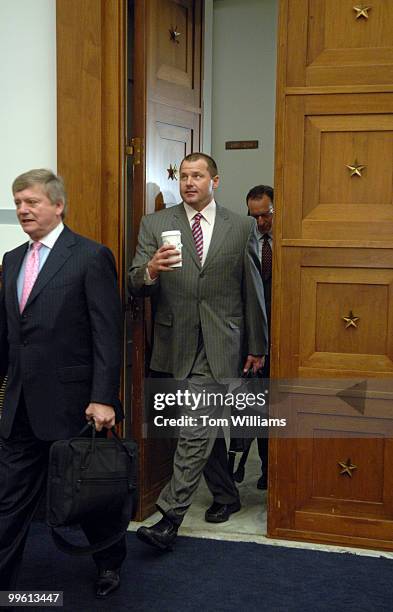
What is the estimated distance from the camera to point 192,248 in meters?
3.15

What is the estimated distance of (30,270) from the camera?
250 cm

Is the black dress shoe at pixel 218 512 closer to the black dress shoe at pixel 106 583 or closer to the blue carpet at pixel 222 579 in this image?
the blue carpet at pixel 222 579

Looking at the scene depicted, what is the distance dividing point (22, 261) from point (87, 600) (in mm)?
1151

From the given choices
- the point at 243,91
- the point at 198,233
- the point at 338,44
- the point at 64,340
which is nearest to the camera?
the point at 64,340

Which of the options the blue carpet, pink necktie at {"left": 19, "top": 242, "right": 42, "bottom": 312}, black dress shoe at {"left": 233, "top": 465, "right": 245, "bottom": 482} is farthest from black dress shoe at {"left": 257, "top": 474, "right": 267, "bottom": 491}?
pink necktie at {"left": 19, "top": 242, "right": 42, "bottom": 312}

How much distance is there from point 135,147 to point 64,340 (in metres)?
1.10

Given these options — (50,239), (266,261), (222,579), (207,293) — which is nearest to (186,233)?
(207,293)

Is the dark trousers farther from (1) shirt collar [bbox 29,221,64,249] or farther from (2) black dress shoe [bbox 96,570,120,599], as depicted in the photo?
(1) shirt collar [bbox 29,221,64,249]

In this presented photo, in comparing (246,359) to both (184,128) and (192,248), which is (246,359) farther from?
(184,128)

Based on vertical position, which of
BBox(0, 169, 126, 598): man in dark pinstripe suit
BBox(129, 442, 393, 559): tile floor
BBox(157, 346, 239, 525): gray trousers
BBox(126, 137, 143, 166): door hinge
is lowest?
BBox(129, 442, 393, 559): tile floor

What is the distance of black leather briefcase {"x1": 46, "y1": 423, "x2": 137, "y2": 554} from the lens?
232 centimetres

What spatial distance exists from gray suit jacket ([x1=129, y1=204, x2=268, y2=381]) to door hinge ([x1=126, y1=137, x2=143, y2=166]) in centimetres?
26

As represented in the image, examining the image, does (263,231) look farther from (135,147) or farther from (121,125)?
(121,125)

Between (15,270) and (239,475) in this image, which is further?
(239,475)
